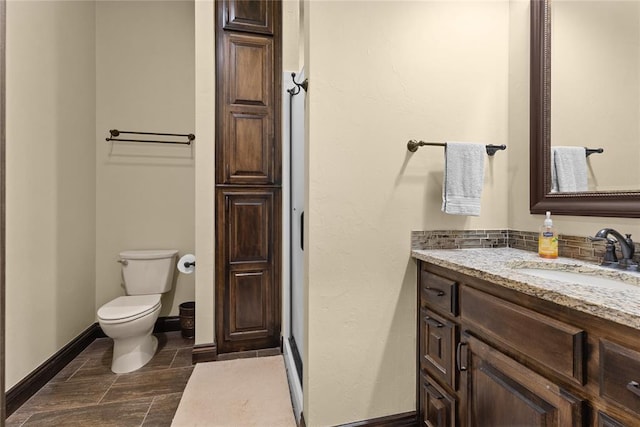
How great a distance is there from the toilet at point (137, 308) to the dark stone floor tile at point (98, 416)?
1.27 feet

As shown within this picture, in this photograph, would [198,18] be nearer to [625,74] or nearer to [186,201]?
[186,201]

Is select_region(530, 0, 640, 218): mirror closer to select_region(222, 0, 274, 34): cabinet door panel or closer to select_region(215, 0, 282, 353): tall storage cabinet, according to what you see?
select_region(215, 0, 282, 353): tall storage cabinet

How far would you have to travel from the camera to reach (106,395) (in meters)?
1.84

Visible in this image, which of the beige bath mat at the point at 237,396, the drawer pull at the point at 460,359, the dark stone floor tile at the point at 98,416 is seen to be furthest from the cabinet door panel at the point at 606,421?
the dark stone floor tile at the point at 98,416

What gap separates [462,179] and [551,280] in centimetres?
64

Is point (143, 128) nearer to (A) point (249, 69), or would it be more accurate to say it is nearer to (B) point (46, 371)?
(A) point (249, 69)

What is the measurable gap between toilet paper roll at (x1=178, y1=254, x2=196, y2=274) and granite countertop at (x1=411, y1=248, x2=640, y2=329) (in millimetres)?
1807

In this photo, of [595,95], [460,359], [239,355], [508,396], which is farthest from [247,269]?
[595,95]

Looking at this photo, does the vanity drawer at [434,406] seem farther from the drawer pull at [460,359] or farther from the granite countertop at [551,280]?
the granite countertop at [551,280]

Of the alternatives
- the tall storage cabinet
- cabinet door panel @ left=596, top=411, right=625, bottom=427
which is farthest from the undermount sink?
the tall storage cabinet

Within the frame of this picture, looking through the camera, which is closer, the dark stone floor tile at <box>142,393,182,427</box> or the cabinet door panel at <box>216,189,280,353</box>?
the dark stone floor tile at <box>142,393,182,427</box>

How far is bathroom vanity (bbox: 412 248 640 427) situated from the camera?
0.69m

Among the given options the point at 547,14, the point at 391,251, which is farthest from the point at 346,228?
the point at 547,14

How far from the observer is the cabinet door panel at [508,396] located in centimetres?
79
